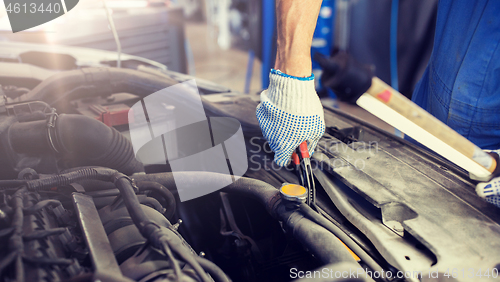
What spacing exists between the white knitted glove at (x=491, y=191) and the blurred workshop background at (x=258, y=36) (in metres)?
1.30

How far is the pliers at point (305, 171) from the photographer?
89cm

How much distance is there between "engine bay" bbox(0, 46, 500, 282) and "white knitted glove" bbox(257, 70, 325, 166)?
8 centimetres

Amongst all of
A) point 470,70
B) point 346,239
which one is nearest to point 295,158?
point 346,239

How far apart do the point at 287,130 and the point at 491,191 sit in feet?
1.69

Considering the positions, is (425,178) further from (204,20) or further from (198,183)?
(204,20)

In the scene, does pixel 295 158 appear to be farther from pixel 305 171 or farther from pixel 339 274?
pixel 339 274

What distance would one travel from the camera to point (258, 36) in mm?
3492

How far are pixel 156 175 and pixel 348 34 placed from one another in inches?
156

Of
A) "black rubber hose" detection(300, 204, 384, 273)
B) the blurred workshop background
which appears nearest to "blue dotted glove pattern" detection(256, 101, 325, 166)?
"black rubber hose" detection(300, 204, 384, 273)

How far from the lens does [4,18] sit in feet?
6.79

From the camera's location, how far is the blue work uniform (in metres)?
1.01

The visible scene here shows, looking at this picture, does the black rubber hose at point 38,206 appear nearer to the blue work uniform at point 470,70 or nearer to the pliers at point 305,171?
the pliers at point 305,171

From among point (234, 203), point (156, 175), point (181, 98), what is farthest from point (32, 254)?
point (181, 98)

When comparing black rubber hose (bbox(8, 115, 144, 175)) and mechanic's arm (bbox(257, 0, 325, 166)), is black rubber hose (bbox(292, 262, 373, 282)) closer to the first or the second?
mechanic's arm (bbox(257, 0, 325, 166))
